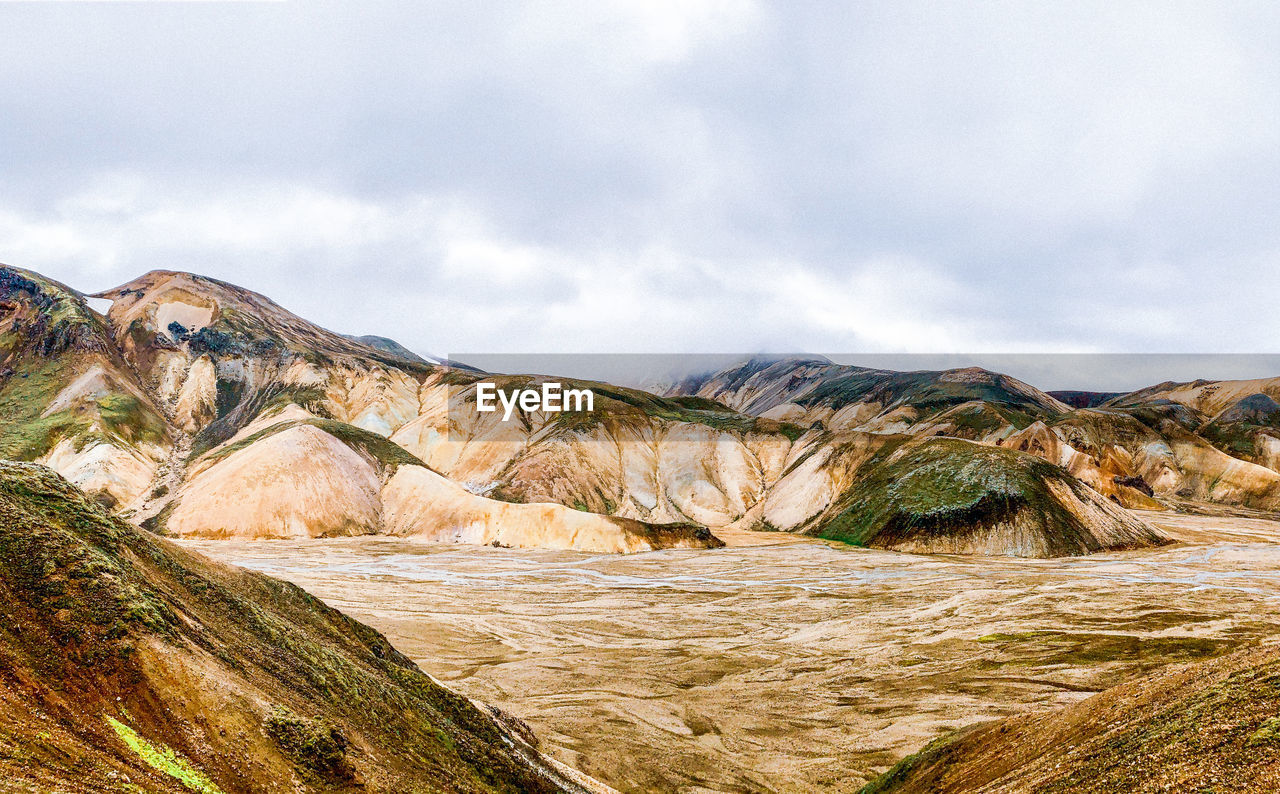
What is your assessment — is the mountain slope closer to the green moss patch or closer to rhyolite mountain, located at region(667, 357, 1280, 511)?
the green moss patch

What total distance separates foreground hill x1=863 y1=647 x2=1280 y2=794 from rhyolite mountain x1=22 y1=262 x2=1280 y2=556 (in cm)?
6868

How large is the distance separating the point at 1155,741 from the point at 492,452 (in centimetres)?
10397

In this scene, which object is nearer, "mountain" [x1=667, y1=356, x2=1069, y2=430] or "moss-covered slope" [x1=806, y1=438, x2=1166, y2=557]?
"moss-covered slope" [x1=806, y1=438, x2=1166, y2=557]

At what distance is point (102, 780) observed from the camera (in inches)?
225

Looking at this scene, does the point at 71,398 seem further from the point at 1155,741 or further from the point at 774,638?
the point at 1155,741

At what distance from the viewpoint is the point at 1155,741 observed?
8.05m

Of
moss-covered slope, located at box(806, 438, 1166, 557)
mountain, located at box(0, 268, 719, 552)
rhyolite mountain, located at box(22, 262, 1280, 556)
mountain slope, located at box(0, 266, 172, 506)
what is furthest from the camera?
mountain slope, located at box(0, 266, 172, 506)

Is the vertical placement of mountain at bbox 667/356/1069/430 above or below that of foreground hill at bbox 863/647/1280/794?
above

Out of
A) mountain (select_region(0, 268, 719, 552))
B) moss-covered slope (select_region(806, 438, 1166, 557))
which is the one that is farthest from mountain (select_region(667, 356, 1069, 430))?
mountain (select_region(0, 268, 719, 552))

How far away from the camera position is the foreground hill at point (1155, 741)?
23.0 feet

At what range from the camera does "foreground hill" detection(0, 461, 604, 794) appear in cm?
626

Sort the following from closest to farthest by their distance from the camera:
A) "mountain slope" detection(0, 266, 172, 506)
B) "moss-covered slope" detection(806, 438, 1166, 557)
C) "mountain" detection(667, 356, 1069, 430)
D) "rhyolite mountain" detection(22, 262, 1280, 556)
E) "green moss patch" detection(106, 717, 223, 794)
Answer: "green moss patch" detection(106, 717, 223, 794) < "moss-covered slope" detection(806, 438, 1166, 557) < "rhyolite mountain" detection(22, 262, 1280, 556) < "mountain slope" detection(0, 266, 172, 506) < "mountain" detection(667, 356, 1069, 430)

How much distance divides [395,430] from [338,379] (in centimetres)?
2176

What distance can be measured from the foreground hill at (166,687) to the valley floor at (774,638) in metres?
8.22
